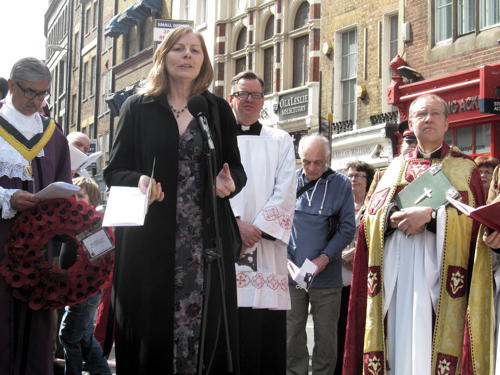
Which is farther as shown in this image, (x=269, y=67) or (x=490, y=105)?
(x=269, y=67)

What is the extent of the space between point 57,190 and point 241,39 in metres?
25.0

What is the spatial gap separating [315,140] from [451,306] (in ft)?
7.57

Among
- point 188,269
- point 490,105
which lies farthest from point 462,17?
point 188,269

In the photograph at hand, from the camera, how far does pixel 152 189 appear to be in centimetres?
390

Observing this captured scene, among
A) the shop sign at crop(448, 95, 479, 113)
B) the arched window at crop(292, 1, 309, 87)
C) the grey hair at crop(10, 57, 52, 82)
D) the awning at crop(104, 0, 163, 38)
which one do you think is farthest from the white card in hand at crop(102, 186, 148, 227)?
the awning at crop(104, 0, 163, 38)

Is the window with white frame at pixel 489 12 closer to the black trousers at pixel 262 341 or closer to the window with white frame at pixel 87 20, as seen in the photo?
→ the black trousers at pixel 262 341

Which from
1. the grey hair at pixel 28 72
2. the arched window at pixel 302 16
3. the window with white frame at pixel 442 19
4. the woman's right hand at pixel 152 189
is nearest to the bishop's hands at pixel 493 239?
the woman's right hand at pixel 152 189

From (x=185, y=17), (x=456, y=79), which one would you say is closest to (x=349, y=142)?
(x=456, y=79)

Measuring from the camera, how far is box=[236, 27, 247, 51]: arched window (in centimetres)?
2908

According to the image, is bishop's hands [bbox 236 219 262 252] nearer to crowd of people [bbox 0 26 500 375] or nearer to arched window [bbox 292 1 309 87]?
crowd of people [bbox 0 26 500 375]

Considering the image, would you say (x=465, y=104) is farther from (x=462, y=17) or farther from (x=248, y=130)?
(x=248, y=130)

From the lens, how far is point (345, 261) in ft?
24.8

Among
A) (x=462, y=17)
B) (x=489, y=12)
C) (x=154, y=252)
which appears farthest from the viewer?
(x=462, y=17)

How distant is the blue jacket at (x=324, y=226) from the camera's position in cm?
716
